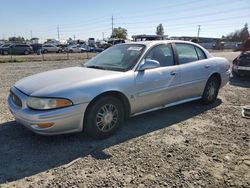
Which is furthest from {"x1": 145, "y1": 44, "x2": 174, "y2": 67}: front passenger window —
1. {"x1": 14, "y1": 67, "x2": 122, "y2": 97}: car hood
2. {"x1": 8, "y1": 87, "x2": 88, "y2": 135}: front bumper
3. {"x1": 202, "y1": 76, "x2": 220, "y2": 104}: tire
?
{"x1": 8, "y1": 87, "x2": 88, "y2": 135}: front bumper

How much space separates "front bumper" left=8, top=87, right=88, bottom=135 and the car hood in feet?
0.67

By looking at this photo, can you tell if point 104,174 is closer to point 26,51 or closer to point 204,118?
point 204,118

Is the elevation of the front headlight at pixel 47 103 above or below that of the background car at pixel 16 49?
below

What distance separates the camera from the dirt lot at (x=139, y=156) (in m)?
2.96

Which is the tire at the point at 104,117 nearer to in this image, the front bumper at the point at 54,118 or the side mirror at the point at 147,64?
the front bumper at the point at 54,118

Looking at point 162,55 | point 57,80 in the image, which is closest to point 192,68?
point 162,55

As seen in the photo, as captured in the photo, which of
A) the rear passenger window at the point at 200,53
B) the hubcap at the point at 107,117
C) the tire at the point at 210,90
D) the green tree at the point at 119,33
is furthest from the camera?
the green tree at the point at 119,33

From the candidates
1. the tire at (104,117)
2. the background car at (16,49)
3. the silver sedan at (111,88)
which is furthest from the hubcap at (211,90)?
the background car at (16,49)

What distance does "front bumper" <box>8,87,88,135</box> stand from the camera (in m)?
3.47

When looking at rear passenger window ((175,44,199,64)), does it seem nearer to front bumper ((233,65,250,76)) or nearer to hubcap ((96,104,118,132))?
hubcap ((96,104,118,132))

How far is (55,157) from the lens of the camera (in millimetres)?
3447

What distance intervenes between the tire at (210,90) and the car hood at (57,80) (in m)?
2.57

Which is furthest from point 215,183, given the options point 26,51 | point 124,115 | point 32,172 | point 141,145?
point 26,51

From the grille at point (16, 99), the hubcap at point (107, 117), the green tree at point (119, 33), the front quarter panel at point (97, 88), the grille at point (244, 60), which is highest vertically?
the green tree at point (119, 33)
